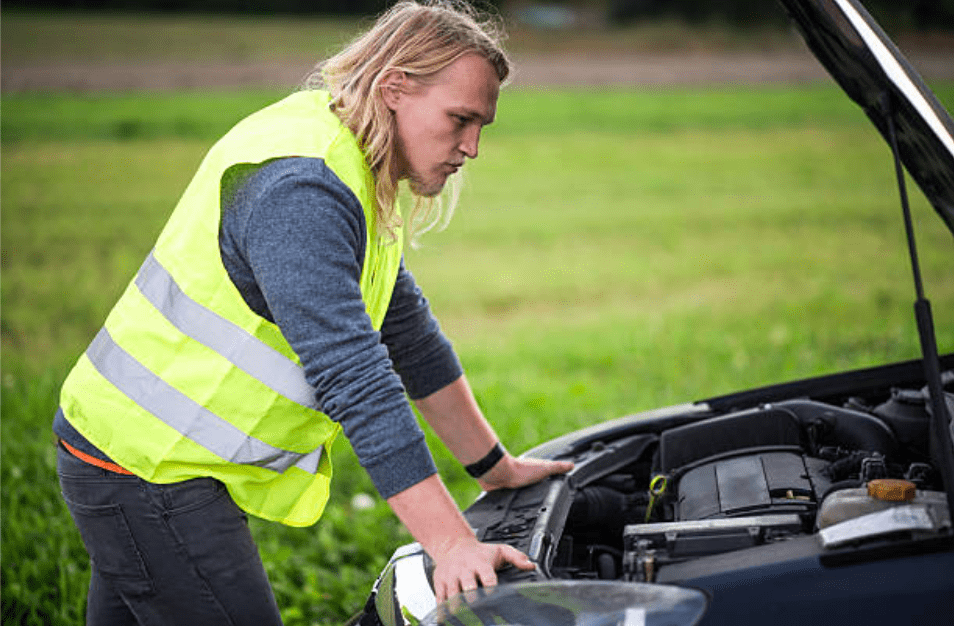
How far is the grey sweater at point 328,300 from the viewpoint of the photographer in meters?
1.85

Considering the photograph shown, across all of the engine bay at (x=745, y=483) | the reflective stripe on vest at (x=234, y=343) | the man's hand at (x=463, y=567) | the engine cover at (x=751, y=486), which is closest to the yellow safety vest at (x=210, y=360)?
the reflective stripe on vest at (x=234, y=343)

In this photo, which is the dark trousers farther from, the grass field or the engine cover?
the grass field

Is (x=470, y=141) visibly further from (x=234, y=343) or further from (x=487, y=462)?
(x=487, y=462)

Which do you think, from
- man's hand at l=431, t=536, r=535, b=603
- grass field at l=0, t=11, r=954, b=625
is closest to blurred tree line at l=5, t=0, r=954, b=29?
grass field at l=0, t=11, r=954, b=625

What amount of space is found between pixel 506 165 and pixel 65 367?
401 inches

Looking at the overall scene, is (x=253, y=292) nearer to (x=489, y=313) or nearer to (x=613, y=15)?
(x=489, y=313)

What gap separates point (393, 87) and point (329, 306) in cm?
45

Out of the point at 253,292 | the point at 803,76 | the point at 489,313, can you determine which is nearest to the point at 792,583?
the point at 253,292

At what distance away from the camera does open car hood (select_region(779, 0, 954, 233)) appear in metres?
2.02

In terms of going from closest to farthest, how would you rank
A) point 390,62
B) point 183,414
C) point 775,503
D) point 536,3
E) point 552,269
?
point 390,62
point 183,414
point 775,503
point 552,269
point 536,3

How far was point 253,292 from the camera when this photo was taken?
2033mm

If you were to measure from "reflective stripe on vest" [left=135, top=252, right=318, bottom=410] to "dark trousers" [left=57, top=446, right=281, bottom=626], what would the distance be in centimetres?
27

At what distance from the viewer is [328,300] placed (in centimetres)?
185

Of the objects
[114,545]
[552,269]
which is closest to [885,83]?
[114,545]
